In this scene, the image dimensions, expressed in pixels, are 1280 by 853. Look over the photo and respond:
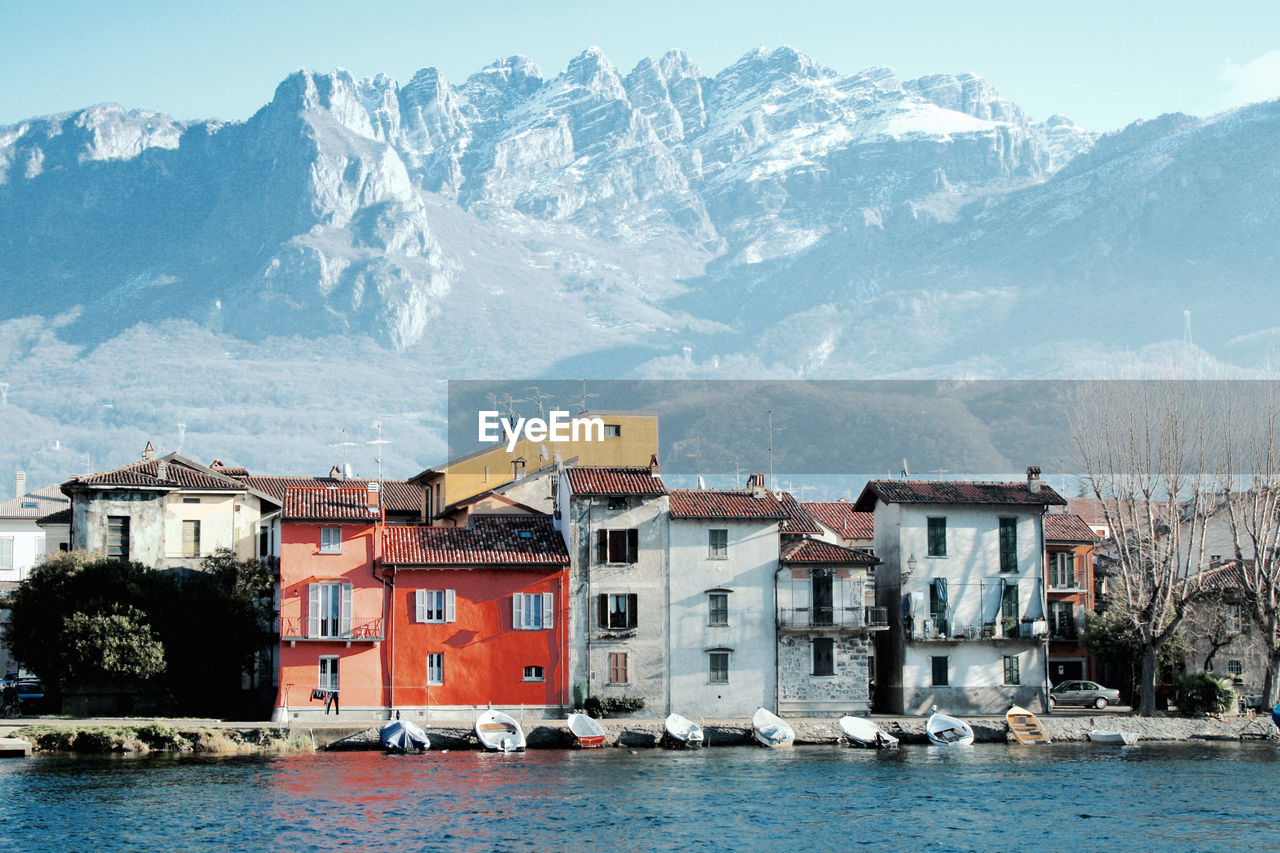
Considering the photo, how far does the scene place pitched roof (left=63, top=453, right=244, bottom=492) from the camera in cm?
7512

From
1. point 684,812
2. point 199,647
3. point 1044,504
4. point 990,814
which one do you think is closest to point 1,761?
point 199,647

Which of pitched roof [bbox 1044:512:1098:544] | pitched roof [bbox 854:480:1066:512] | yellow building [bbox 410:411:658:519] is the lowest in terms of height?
pitched roof [bbox 1044:512:1098:544]

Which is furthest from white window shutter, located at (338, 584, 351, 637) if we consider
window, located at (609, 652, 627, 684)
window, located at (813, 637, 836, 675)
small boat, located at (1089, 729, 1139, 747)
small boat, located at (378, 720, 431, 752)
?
small boat, located at (1089, 729, 1139, 747)

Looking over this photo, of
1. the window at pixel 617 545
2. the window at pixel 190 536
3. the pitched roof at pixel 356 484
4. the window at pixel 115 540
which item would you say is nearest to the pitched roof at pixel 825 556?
the window at pixel 617 545

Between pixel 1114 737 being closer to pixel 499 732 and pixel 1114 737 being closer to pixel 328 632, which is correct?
pixel 499 732

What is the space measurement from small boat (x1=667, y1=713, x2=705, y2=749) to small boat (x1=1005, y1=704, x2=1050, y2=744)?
1448 centimetres

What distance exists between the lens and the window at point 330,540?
69.2m

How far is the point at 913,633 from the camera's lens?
7362 cm

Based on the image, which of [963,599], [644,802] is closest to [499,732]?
[644,802]

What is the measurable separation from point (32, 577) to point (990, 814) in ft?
138

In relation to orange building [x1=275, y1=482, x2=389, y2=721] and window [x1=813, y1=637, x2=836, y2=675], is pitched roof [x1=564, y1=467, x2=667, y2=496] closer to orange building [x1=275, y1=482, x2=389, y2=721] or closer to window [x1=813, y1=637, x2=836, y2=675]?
orange building [x1=275, y1=482, x2=389, y2=721]

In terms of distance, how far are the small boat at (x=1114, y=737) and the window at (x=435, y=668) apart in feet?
94.2

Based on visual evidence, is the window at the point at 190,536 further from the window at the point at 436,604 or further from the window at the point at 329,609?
the window at the point at 436,604

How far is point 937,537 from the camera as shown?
246 ft
